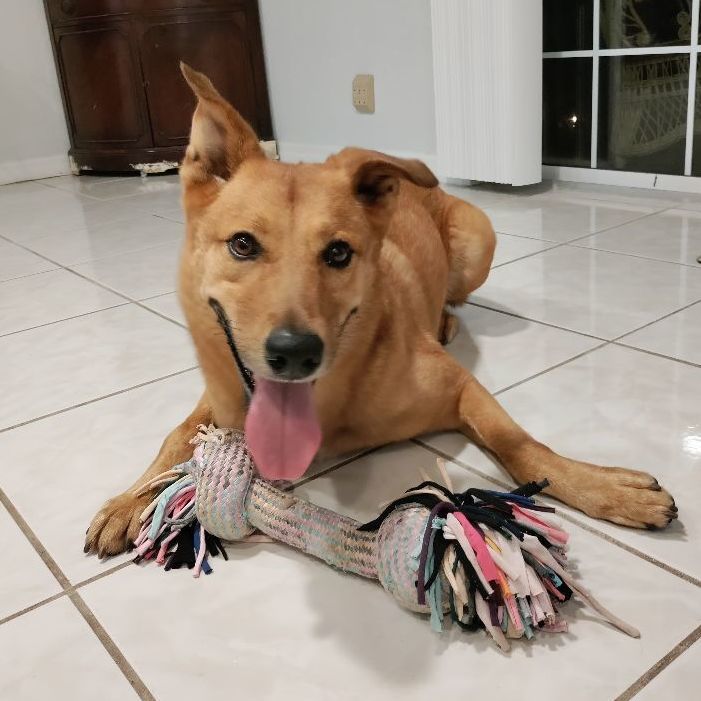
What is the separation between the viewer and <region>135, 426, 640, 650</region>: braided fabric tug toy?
1044 millimetres

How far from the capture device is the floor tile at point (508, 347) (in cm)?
190

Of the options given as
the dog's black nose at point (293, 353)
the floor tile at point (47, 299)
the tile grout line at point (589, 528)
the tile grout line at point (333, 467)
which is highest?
the dog's black nose at point (293, 353)

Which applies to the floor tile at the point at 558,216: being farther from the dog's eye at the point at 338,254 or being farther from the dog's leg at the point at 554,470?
the dog's eye at the point at 338,254

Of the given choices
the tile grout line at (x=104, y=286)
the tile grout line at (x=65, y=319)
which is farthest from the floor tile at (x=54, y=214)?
the tile grout line at (x=65, y=319)

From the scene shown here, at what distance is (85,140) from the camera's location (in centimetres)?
529

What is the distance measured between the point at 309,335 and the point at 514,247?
1.96 meters

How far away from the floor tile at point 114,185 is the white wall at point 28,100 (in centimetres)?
19

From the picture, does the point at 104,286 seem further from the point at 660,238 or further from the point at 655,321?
the point at 660,238

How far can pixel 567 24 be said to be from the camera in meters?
3.61

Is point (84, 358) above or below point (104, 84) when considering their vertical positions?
below

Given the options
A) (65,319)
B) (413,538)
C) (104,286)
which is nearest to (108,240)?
(104,286)

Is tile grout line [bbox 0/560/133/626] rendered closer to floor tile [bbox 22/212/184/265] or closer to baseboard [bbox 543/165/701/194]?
floor tile [bbox 22/212/184/265]

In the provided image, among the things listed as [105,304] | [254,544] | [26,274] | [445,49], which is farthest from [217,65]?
[254,544]

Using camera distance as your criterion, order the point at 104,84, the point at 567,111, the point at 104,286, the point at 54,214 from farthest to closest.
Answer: the point at 104,84
the point at 54,214
the point at 567,111
the point at 104,286
